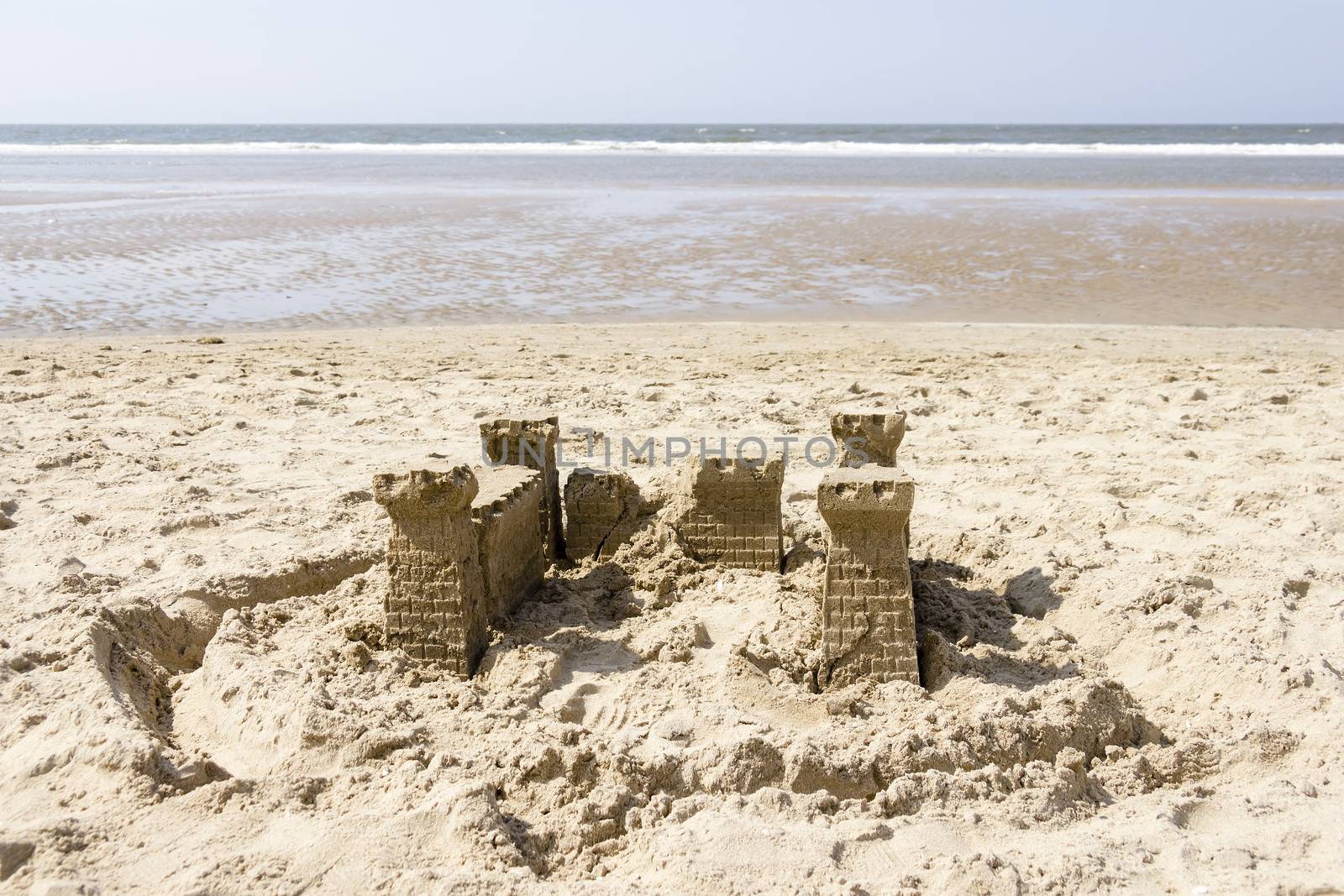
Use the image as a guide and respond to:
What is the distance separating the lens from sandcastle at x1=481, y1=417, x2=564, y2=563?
3881mm

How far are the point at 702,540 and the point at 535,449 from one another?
0.69 m

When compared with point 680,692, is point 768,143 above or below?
above

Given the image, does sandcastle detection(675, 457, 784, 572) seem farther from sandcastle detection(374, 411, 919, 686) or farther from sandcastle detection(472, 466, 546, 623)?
sandcastle detection(472, 466, 546, 623)

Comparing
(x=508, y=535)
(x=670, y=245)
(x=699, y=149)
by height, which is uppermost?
(x=699, y=149)

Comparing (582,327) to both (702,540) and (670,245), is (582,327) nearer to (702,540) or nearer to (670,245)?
(670,245)

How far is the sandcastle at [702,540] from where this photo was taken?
2.96 m

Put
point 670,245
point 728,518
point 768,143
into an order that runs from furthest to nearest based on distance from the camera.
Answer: point 768,143 < point 670,245 < point 728,518

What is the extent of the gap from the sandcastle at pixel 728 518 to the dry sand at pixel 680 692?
0.10 metres

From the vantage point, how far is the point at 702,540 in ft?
12.6

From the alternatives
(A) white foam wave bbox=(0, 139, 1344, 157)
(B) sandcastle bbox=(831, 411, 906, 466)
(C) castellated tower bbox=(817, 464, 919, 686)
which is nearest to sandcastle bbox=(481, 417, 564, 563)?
(B) sandcastle bbox=(831, 411, 906, 466)

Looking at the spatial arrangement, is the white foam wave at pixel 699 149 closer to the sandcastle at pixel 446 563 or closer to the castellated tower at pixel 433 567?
the sandcastle at pixel 446 563

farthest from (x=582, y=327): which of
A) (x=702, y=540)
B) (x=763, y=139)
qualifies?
(x=763, y=139)

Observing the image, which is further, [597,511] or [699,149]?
[699,149]

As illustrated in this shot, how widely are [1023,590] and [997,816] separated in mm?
1402
